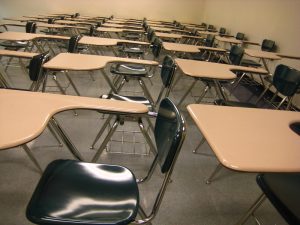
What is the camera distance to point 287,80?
2.77 metres

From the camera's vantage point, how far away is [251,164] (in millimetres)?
856

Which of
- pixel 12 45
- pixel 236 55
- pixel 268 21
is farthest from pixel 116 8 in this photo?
pixel 236 55

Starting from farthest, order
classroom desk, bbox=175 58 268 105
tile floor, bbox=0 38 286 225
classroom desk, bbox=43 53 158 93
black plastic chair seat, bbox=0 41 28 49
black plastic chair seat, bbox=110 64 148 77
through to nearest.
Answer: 1. black plastic chair seat, bbox=0 41 28 49
2. black plastic chair seat, bbox=110 64 148 77
3. classroom desk, bbox=175 58 268 105
4. classroom desk, bbox=43 53 158 93
5. tile floor, bbox=0 38 286 225

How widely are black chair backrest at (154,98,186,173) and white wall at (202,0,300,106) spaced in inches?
146

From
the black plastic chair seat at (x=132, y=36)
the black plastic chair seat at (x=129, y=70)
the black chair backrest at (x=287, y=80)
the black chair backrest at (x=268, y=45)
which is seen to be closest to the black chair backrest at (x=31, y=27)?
the black plastic chair seat at (x=132, y=36)

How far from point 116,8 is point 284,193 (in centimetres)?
899

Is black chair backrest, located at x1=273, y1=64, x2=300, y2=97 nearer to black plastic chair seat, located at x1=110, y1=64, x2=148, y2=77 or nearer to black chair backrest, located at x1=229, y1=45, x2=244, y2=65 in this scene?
black chair backrest, located at x1=229, y1=45, x2=244, y2=65

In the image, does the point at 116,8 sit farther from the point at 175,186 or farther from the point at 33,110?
the point at 33,110

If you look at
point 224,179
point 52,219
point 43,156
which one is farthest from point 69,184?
point 224,179

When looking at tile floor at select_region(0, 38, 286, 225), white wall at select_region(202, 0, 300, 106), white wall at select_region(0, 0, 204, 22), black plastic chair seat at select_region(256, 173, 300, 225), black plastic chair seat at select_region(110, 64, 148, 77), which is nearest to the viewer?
black plastic chair seat at select_region(256, 173, 300, 225)

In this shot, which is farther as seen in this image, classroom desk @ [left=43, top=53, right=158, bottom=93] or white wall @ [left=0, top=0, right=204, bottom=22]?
white wall @ [left=0, top=0, right=204, bottom=22]

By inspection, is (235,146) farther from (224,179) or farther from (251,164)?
(224,179)

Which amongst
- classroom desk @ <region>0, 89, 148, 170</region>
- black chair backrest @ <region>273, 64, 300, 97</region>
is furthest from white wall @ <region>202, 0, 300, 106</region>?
classroom desk @ <region>0, 89, 148, 170</region>

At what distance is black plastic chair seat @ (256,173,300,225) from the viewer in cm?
104
